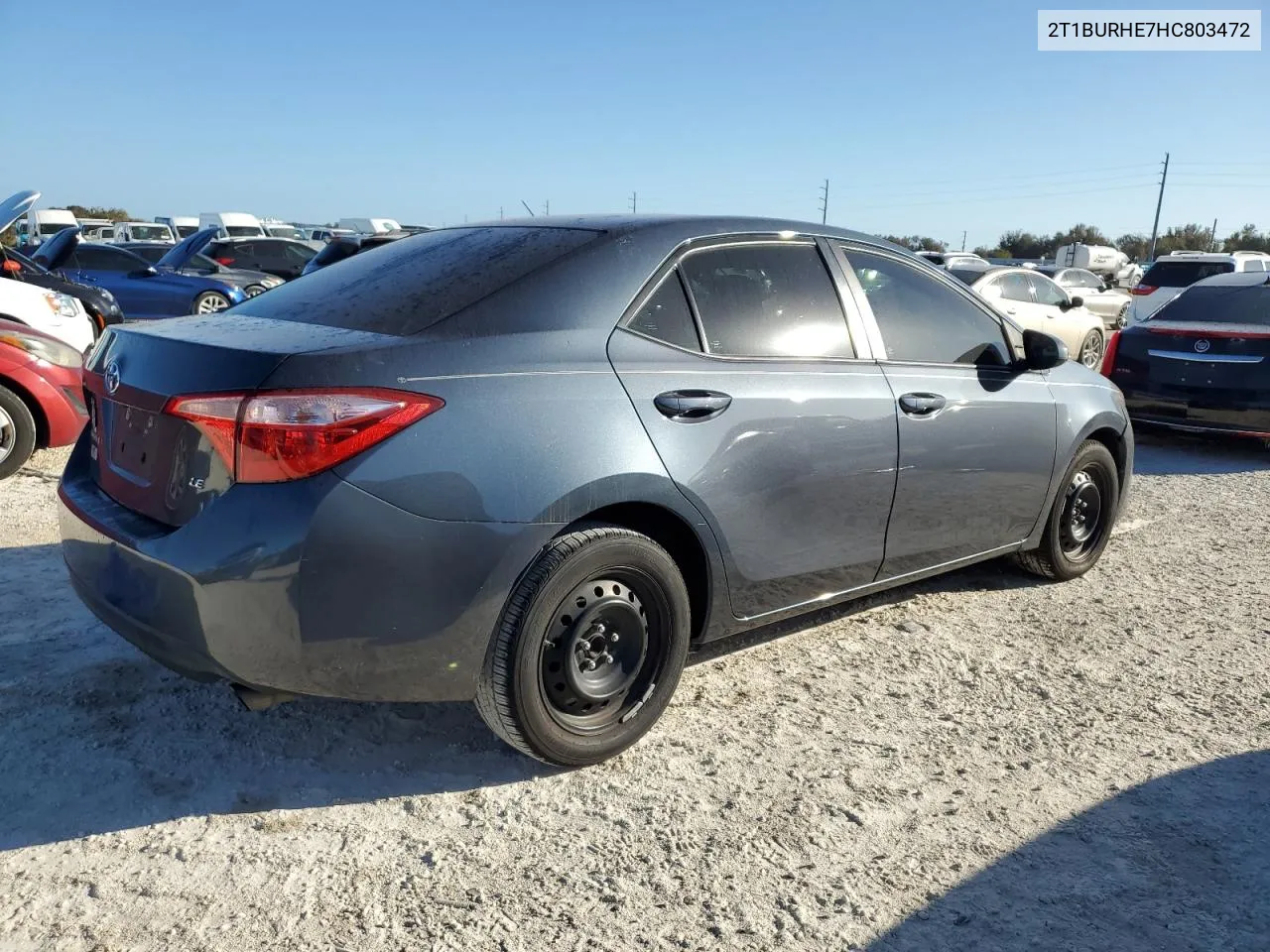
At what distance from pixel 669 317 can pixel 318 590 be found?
136 cm

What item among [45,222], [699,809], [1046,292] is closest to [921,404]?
[699,809]

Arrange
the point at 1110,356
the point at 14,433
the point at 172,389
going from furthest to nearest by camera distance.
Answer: the point at 1110,356
the point at 14,433
the point at 172,389

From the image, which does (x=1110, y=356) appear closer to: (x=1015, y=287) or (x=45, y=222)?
(x=1015, y=287)

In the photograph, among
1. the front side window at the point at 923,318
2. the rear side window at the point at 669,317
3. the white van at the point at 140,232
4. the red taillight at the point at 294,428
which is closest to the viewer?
the red taillight at the point at 294,428

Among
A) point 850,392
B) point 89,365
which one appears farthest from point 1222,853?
point 89,365

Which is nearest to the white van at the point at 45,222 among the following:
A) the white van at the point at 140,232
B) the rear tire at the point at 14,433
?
the white van at the point at 140,232

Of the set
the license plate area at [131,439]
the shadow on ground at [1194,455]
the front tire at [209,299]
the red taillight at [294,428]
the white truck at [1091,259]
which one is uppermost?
the white truck at [1091,259]

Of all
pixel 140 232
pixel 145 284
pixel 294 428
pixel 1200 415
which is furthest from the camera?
pixel 140 232

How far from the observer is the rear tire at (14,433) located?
615cm

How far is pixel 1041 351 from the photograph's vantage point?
14.1 feet

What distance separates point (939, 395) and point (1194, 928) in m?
2.01

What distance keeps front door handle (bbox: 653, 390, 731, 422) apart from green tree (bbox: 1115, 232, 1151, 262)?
81.5 metres

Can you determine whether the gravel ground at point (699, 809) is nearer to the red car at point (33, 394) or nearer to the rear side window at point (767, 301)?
the rear side window at point (767, 301)

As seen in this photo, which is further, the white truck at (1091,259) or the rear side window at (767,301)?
the white truck at (1091,259)
